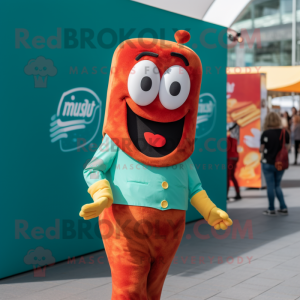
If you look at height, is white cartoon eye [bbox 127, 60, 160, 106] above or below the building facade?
below

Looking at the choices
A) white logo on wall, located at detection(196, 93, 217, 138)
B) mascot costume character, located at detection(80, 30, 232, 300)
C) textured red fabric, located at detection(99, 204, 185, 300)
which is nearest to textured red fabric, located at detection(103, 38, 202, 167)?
mascot costume character, located at detection(80, 30, 232, 300)

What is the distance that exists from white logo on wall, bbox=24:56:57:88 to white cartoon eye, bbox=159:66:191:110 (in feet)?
7.06

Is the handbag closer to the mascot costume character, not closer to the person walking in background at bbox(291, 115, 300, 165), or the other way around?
the mascot costume character

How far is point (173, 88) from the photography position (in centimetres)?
304

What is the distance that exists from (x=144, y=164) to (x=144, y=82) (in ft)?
1.82

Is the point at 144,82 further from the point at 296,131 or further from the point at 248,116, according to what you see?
the point at 296,131

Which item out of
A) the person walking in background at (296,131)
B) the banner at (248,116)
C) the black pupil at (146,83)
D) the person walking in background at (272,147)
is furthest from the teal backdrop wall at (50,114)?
the person walking in background at (296,131)

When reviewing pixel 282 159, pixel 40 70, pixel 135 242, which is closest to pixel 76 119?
pixel 40 70

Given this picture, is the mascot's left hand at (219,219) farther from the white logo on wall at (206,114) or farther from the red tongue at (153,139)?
the white logo on wall at (206,114)

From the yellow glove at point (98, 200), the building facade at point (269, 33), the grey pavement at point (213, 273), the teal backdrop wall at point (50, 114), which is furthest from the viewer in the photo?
the building facade at point (269, 33)

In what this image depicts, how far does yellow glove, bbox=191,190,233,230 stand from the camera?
3143mm

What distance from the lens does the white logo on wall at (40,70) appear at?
4.71 meters

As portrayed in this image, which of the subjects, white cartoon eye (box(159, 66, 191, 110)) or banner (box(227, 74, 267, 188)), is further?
banner (box(227, 74, 267, 188))

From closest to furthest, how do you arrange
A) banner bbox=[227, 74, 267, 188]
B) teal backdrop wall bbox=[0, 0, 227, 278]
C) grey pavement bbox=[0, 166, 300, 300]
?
grey pavement bbox=[0, 166, 300, 300] < teal backdrop wall bbox=[0, 0, 227, 278] < banner bbox=[227, 74, 267, 188]
